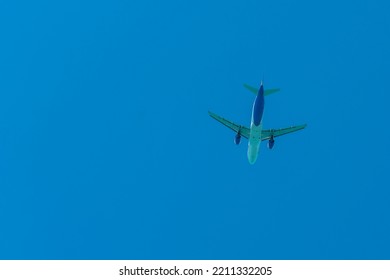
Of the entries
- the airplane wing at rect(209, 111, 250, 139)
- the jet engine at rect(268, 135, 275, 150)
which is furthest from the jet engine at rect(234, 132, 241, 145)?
the jet engine at rect(268, 135, 275, 150)

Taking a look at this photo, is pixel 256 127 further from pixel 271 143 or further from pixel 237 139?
pixel 237 139

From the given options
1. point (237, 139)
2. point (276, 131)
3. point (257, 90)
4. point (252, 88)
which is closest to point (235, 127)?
point (237, 139)

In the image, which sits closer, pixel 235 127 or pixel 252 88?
pixel 252 88

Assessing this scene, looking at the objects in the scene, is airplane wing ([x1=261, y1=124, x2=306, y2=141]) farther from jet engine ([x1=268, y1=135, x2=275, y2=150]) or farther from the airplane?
jet engine ([x1=268, y1=135, x2=275, y2=150])

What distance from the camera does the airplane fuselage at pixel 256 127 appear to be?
274 ft

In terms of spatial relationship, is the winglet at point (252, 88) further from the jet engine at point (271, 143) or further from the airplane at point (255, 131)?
the jet engine at point (271, 143)

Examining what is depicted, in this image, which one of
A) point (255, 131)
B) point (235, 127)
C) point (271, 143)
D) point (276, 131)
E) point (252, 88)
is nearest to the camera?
point (252, 88)

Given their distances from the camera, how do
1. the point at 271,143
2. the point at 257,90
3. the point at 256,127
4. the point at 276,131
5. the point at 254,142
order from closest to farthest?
the point at 257,90
the point at 256,127
the point at 254,142
the point at 271,143
the point at 276,131

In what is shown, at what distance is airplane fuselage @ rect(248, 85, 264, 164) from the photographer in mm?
83575

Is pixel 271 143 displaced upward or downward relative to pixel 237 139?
downward

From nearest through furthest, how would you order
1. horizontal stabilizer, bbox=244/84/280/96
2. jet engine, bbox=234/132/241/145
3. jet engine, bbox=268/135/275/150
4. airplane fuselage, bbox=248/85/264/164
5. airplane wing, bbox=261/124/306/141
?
airplane fuselage, bbox=248/85/264/164, horizontal stabilizer, bbox=244/84/280/96, jet engine, bbox=268/135/275/150, airplane wing, bbox=261/124/306/141, jet engine, bbox=234/132/241/145

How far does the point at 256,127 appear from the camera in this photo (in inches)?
3538

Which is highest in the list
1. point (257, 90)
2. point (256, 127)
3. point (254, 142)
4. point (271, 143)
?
point (271, 143)
